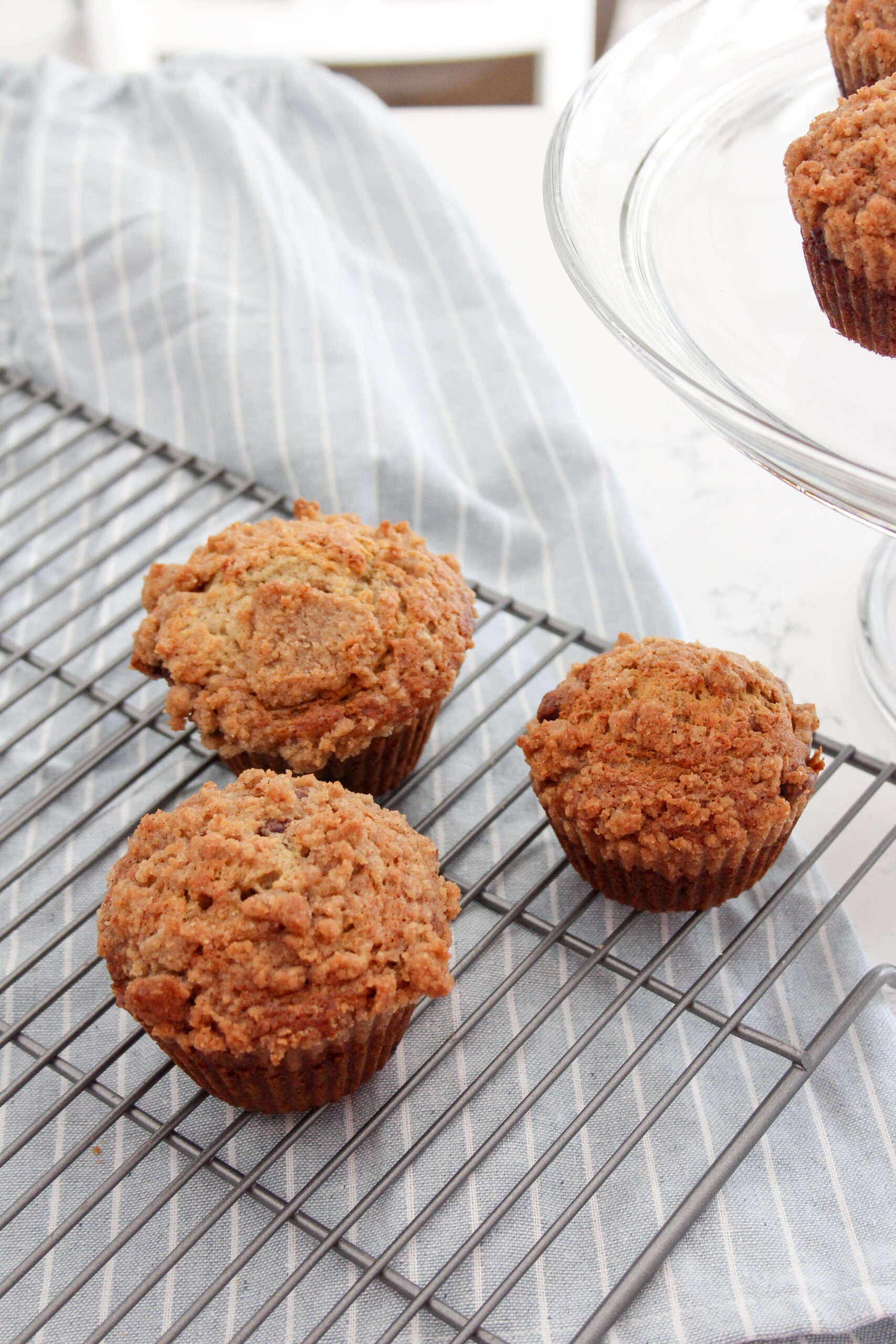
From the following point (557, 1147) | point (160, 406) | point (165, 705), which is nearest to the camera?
point (557, 1147)

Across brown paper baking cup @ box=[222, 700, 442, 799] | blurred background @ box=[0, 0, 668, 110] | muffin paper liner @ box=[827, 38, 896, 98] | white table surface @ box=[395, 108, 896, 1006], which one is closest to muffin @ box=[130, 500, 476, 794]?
brown paper baking cup @ box=[222, 700, 442, 799]

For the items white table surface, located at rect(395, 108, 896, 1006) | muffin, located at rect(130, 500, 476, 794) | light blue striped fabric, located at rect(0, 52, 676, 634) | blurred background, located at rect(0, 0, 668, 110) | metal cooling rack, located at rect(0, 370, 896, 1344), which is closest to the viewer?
metal cooling rack, located at rect(0, 370, 896, 1344)

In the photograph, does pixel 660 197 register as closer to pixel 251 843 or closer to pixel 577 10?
pixel 251 843

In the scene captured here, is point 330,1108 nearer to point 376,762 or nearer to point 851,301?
point 376,762

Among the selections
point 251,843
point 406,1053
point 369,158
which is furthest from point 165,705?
point 369,158

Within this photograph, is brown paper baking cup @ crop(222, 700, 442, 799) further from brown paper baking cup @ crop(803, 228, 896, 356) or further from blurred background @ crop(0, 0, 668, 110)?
blurred background @ crop(0, 0, 668, 110)

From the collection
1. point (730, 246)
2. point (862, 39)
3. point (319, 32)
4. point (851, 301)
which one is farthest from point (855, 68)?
point (319, 32)
